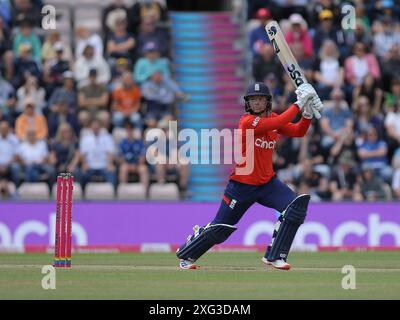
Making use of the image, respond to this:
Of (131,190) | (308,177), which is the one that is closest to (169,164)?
(131,190)

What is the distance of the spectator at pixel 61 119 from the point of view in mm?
19875

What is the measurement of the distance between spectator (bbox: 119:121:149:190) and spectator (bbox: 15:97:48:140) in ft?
4.36

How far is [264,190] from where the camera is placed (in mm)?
12828

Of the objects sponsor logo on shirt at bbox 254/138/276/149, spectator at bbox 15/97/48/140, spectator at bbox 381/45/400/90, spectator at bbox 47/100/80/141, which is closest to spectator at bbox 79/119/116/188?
spectator at bbox 47/100/80/141

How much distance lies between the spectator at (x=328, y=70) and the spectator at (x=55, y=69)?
4.16m

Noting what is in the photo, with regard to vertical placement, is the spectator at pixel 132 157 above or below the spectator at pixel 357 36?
below

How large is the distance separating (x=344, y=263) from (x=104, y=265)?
9.48ft

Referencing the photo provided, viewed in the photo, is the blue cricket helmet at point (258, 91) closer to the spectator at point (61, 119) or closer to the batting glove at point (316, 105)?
the batting glove at point (316, 105)

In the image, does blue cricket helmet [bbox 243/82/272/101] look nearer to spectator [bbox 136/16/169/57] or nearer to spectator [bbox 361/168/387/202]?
spectator [bbox 361/168/387/202]

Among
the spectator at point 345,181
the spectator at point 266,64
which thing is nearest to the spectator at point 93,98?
the spectator at point 266,64

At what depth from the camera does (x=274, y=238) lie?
1284cm

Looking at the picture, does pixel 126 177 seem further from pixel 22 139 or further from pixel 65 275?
pixel 65 275

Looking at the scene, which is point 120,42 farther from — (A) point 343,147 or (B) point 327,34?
(A) point 343,147

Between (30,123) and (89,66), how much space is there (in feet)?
5.08
